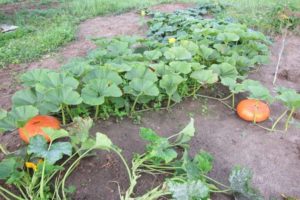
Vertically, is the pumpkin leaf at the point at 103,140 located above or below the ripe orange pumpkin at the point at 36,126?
above

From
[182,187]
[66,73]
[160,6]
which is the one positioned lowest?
[160,6]

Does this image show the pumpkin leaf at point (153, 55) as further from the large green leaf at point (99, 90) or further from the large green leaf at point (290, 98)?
the large green leaf at point (290, 98)

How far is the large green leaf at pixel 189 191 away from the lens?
1.87m

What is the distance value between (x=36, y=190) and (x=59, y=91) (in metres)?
0.70

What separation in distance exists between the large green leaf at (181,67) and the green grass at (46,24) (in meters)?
2.32

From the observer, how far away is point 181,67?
122 inches

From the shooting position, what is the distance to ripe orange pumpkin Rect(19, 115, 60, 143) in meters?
2.38

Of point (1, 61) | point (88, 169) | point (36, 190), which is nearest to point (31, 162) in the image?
point (36, 190)

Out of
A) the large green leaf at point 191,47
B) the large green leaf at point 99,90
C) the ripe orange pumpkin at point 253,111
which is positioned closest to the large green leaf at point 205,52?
the large green leaf at point 191,47

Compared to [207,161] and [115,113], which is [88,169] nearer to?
[115,113]

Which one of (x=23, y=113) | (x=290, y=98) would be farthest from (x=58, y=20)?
(x=290, y=98)

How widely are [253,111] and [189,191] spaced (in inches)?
53.6

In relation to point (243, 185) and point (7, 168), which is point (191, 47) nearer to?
point (243, 185)

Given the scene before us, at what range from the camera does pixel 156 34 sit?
476cm
